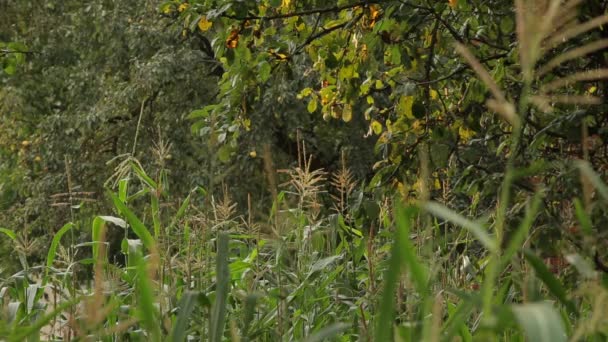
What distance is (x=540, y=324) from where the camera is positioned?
1.06 meters

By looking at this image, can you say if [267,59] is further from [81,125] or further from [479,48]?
[81,125]

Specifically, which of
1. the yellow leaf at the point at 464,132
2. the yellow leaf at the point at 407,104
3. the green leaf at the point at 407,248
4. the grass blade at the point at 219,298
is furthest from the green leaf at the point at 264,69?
the green leaf at the point at 407,248

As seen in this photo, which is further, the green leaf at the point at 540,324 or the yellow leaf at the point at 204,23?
the yellow leaf at the point at 204,23

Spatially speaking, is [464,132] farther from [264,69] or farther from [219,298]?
[219,298]

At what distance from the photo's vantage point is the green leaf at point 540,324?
1.04 metres

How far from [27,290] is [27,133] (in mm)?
14056

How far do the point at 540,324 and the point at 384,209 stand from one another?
298 cm

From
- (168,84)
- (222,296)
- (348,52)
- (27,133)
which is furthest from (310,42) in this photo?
(27,133)

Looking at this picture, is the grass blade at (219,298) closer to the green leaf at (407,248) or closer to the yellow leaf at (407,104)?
Answer: the green leaf at (407,248)

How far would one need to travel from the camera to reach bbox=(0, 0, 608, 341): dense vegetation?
1394mm

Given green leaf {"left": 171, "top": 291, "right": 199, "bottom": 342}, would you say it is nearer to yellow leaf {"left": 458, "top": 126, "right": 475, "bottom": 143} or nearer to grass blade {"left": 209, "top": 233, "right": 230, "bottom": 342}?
grass blade {"left": 209, "top": 233, "right": 230, "bottom": 342}

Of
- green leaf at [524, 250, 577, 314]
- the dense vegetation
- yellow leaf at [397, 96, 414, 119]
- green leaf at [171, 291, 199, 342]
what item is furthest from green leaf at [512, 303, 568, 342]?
yellow leaf at [397, 96, 414, 119]

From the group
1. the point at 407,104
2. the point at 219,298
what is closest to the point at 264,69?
the point at 407,104

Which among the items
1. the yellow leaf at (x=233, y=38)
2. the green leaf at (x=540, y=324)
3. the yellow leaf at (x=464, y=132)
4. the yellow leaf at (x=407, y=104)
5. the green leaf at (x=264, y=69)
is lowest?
the yellow leaf at (x=464, y=132)
